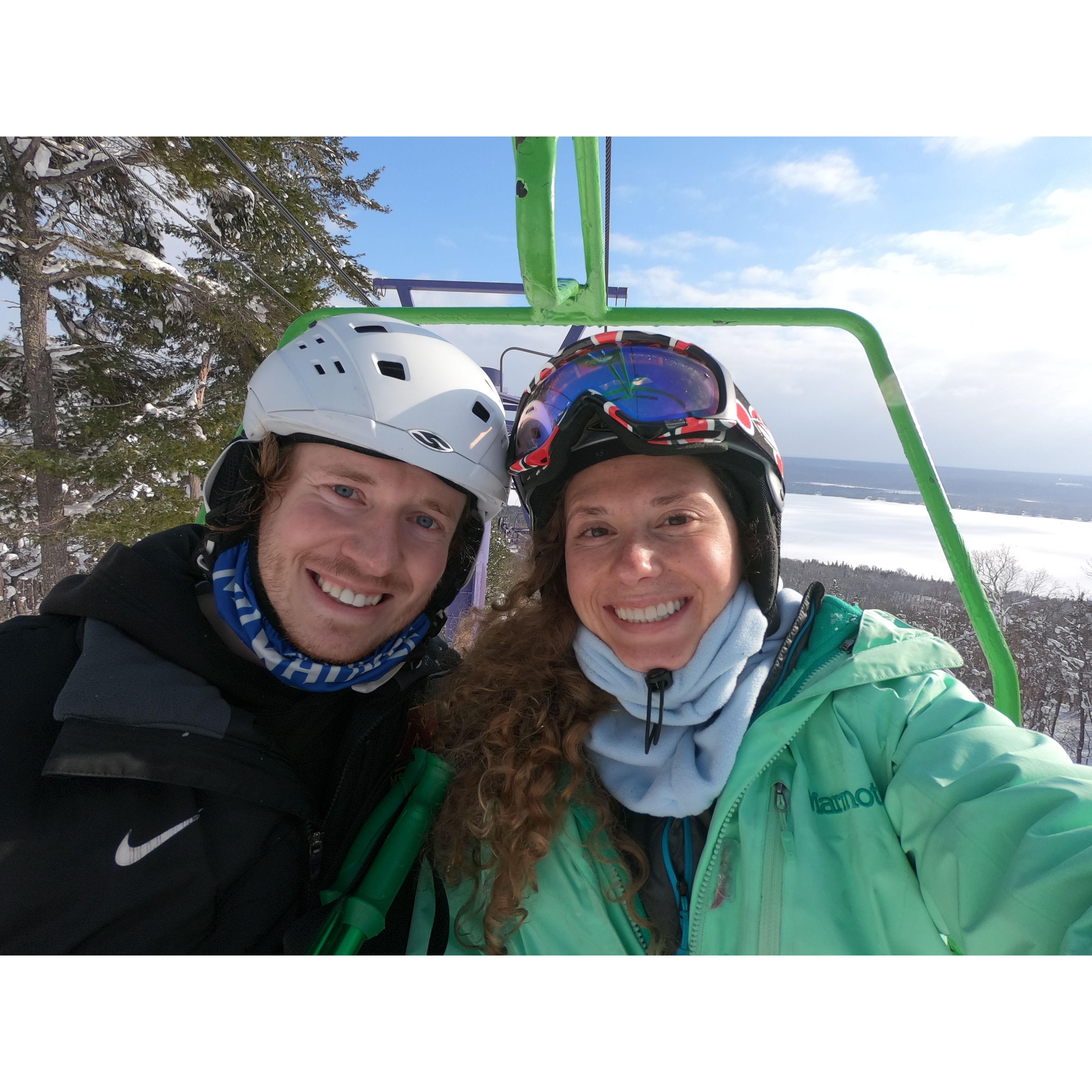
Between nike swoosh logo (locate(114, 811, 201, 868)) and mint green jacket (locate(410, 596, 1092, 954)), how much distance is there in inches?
24.7

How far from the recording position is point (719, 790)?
140cm

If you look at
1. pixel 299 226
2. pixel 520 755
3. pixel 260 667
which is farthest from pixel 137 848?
pixel 299 226

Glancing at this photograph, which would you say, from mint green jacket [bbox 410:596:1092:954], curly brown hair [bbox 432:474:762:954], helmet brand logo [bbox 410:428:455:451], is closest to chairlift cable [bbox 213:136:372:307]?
helmet brand logo [bbox 410:428:455:451]

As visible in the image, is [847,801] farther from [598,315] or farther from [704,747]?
[598,315]

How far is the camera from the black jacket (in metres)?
1.30

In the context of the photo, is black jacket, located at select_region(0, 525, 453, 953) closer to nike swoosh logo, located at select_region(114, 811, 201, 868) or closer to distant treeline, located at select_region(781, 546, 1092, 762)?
nike swoosh logo, located at select_region(114, 811, 201, 868)

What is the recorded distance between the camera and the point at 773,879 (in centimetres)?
133

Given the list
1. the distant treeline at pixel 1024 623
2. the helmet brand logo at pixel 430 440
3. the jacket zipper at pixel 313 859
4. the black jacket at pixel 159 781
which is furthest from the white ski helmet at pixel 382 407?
the distant treeline at pixel 1024 623

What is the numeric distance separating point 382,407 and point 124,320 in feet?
40.1

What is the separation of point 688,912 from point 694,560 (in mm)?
857
